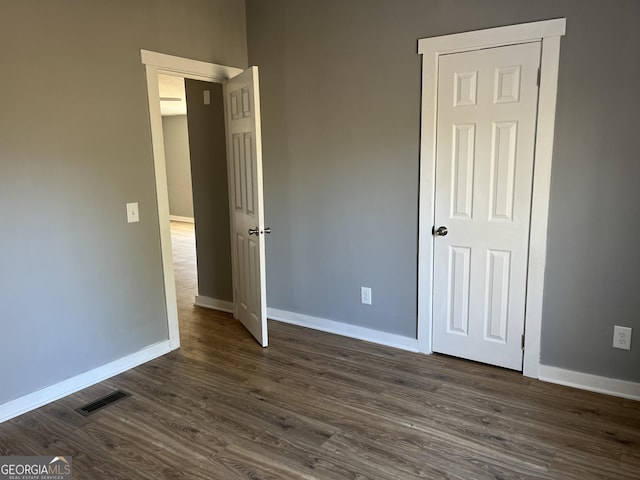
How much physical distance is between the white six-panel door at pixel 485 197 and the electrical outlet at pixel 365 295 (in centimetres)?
53

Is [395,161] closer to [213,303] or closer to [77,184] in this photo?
[77,184]

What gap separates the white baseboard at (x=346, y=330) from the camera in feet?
11.7

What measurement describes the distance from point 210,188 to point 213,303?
3.62 feet

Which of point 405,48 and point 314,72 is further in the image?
point 314,72

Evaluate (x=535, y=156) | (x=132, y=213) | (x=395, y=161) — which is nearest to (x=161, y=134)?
(x=132, y=213)

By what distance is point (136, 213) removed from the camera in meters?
3.26

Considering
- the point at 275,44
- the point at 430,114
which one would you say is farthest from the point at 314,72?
the point at 430,114

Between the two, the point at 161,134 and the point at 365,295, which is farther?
the point at 365,295

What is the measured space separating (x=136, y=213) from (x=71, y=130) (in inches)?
26.4

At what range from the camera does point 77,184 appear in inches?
114

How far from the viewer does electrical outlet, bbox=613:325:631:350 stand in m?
2.73

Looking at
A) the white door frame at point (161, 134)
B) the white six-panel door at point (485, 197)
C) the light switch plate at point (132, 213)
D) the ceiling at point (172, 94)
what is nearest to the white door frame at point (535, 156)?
the white six-panel door at point (485, 197)

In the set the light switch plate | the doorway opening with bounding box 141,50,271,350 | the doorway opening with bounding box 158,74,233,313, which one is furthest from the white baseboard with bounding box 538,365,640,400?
the light switch plate

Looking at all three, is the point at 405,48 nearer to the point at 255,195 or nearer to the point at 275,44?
the point at 275,44
